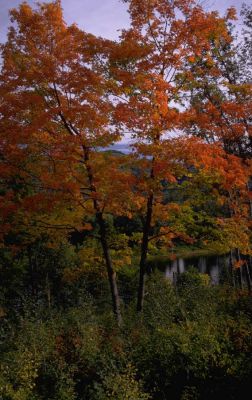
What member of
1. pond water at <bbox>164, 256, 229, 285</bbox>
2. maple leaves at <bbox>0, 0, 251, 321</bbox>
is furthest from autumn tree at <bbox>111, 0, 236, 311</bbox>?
pond water at <bbox>164, 256, 229, 285</bbox>

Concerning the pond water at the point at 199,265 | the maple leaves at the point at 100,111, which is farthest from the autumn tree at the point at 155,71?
the pond water at the point at 199,265

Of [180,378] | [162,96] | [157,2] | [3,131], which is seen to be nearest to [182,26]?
[157,2]

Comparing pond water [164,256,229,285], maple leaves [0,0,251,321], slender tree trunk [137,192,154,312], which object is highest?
maple leaves [0,0,251,321]

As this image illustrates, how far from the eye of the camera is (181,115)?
414 inches

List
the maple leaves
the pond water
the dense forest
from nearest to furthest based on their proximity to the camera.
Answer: the dense forest
the maple leaves
the pond water

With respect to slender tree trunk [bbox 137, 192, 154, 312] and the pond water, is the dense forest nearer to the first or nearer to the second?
slender tree trunk [bbox 137, 192, 154, 312]

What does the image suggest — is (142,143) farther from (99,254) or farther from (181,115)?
(99,254)

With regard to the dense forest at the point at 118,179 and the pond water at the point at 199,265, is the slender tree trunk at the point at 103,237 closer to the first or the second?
the dense forest at the point at 118,179

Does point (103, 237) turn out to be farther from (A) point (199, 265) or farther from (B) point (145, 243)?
(A) point (199, 265)

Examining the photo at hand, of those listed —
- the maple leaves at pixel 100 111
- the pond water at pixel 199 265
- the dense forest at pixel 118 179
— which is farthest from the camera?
the pond water at pixel 199 265

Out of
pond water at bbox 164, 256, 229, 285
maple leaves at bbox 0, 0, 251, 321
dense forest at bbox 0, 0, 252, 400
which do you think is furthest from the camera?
pond water at bbox 164, 256, 229, 285

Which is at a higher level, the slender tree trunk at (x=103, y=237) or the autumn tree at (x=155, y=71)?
the autumn tree at (x=155, y=71)

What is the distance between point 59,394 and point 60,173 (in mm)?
6479

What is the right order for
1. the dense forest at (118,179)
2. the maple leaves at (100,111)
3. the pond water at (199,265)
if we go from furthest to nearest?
the pond water at (199,265) < the maple leaves at (100,111) < the dense forest at (118,179)
